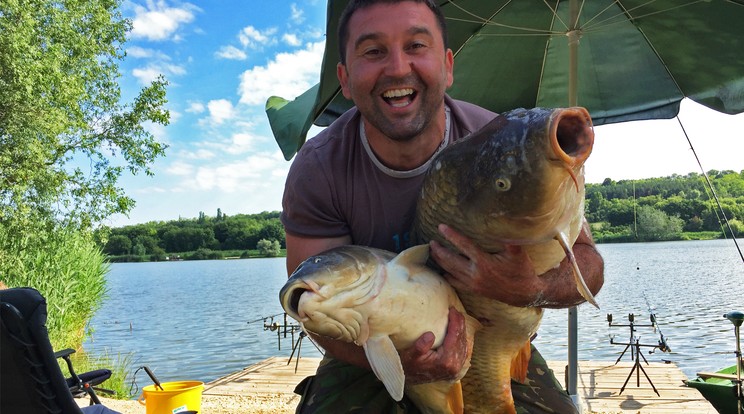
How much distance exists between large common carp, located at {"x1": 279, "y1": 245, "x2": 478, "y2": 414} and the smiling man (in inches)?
14.8

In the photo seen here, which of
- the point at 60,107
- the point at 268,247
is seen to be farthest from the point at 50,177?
the point at 268,247

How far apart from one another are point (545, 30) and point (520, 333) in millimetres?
3253

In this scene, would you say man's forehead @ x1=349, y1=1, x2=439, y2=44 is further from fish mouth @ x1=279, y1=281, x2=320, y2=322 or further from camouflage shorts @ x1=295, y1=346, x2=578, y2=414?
camouflage shorts @ x1=295, y1=346, x2=578, y2=414

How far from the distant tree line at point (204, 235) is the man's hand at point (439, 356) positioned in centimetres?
5459

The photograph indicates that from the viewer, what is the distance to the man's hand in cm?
166

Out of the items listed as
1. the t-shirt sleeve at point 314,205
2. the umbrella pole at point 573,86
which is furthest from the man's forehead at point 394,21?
the umbrella pole at point 573,86

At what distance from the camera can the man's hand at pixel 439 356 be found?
1.66 meters

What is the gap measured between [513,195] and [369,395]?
1298mm

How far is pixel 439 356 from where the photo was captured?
168 centimetres

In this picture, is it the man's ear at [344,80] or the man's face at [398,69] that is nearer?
the man's face at [398,69]

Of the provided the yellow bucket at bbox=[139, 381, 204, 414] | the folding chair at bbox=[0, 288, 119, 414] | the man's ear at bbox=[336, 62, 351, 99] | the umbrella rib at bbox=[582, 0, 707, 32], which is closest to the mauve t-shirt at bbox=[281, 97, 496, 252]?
the man's ear at bbox=[336, 62, 351, 99]

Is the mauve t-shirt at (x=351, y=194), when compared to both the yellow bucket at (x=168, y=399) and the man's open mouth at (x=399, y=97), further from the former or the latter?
the yellow bucket at (x=168, y=399)

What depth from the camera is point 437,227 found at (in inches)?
66.3

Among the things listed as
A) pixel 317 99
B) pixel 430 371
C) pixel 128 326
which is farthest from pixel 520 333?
pixel 128 326
